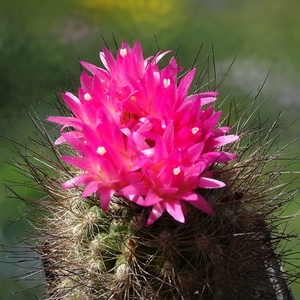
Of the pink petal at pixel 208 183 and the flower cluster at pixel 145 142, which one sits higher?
the flower cluster at pixel 145 142

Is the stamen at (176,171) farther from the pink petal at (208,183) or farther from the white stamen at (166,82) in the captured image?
the white stamen at (166,82)

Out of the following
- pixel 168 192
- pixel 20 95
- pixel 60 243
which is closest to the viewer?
pixel 168 192

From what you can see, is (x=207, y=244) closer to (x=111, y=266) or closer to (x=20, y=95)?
(x=111, y=266)

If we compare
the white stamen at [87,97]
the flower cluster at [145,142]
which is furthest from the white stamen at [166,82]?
the white stamen at [87,97]

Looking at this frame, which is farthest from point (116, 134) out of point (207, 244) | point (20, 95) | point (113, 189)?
point (20, 95)

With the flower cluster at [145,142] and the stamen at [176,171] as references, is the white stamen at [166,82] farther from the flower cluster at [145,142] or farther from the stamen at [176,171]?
the stamen at [176,171]

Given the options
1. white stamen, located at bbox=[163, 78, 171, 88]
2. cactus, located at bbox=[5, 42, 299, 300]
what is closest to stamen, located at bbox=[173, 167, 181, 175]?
cactus, located at bbox=[5, 42, 299, 300]

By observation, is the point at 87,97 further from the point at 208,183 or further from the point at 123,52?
the point at 208,183

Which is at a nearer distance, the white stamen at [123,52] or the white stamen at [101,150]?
the white stamen at [101,150]

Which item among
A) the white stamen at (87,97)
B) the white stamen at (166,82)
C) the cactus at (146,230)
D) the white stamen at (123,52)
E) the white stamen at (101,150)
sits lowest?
the cactus at (146,230)
